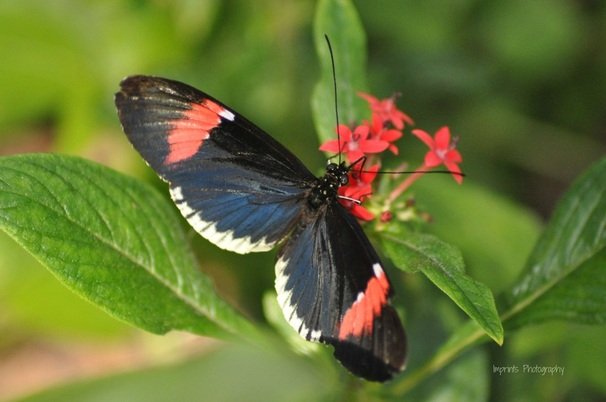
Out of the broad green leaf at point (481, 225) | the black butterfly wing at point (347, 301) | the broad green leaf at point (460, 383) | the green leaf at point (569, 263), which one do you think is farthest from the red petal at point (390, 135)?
the broad green leaf at point (481, 225)

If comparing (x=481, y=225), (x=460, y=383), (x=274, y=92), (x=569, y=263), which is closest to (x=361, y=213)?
(x=569, y=263)

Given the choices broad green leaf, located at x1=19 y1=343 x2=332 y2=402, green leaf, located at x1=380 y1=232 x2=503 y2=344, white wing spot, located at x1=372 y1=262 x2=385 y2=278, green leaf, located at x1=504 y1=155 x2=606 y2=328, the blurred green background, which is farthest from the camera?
the blurred green background

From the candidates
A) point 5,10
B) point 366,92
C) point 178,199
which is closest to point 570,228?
point 366,92

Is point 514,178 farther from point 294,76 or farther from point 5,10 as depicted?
point 5,10

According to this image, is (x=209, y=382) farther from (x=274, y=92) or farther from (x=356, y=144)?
(x=356, y=144)

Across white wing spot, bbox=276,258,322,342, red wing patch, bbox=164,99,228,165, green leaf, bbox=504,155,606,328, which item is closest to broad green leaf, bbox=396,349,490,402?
green leaf, bbox=504,155,606,328

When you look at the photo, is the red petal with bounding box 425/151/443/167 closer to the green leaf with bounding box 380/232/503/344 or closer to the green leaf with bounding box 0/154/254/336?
the green leaf with bounding box 380/232/503/344
